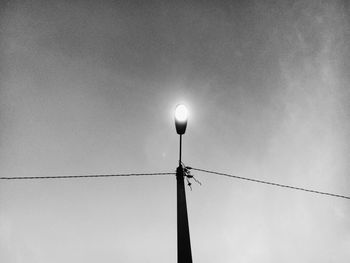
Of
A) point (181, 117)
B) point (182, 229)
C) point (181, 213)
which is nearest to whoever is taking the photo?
point (182, 229)

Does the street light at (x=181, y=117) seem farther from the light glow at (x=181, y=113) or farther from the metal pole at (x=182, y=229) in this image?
the metal pole at (x=182, y=229)

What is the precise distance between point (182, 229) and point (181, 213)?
11.7 inches

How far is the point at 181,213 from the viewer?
4.35 m

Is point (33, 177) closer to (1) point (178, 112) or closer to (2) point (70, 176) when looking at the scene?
(2) point (70, 176)

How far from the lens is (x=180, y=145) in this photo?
5.37 m

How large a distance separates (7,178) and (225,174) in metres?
Result: 5.49

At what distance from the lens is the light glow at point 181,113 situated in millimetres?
5090

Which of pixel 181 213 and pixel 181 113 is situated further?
pixel 181 113

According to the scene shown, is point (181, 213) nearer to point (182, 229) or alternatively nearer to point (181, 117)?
point (182, 229)

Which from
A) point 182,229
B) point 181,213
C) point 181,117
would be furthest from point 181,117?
point 182,229

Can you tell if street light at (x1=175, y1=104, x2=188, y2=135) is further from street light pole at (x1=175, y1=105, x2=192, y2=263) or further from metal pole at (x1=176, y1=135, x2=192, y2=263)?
metal pole at (x1=176, y1=135, x2=192, y2=263)

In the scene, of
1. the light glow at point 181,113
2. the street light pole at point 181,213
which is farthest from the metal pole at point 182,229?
the light glow at point 181,113

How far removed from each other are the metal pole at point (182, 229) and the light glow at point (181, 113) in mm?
995

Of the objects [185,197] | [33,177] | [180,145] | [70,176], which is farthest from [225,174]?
[33,177]
